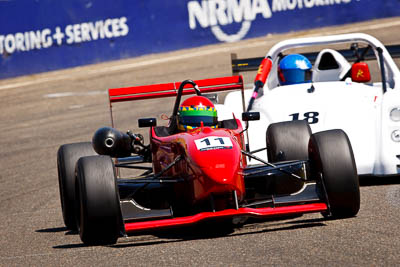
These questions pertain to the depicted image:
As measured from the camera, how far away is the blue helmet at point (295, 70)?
9.77 metres

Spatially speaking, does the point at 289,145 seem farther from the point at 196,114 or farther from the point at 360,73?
the point at 360,73

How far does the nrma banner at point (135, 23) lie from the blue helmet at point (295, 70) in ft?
43.4

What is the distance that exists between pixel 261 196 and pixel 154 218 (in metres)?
1.06

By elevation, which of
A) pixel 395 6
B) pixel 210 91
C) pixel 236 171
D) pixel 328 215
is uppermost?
pixel 395 6

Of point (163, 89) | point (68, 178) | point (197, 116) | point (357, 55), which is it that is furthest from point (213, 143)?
point (357, 55)

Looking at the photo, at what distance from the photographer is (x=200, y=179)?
19.5 ft

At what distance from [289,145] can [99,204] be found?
215 cm

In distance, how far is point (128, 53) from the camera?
2338 centimetres

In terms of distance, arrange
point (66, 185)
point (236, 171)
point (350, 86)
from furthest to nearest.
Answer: point (350, 86), point (66, 185), point (236, 171)

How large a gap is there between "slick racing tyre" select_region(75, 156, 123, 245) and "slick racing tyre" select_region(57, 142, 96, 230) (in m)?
1.01

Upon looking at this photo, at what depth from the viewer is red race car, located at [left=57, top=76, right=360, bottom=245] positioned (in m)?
5.80

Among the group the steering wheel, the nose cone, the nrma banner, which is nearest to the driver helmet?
the nose cone

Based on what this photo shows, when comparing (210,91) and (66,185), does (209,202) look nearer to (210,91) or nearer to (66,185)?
(66,185)

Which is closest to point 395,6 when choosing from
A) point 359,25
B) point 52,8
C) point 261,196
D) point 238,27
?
point 359,25
